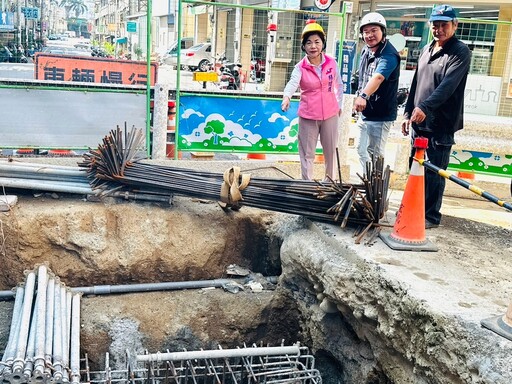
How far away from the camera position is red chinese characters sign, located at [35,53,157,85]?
8.13m

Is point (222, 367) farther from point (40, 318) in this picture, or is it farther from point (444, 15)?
point (444, 15)

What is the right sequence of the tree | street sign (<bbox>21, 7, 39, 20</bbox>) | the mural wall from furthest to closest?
the tree < street sign (<bbox>21, 7, 39, 20</bbox>) < the mural wall

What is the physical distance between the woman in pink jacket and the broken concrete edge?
105 cm

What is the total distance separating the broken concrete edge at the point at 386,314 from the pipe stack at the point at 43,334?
5.85 feet

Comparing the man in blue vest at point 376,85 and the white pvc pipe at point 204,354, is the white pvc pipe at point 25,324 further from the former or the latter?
the man in blue vest at point 376,85

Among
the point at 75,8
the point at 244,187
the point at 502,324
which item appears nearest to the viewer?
the point at 502,324

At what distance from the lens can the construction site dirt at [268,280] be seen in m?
3.40

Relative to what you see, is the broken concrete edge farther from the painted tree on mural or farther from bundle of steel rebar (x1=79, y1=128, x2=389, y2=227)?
the painted tree on mural

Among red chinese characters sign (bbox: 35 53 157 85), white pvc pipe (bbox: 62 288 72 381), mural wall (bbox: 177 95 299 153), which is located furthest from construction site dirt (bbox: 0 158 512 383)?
red chinese characters sign (bbox: 35 53 157 85)

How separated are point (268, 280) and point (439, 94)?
2198mm

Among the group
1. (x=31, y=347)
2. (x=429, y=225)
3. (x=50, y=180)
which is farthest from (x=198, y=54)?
(x=31, y=347)

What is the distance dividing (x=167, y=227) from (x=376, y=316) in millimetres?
2247

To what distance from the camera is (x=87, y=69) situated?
862cm

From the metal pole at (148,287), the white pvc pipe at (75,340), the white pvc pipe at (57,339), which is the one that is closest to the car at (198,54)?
the metal pole at (148,287)
